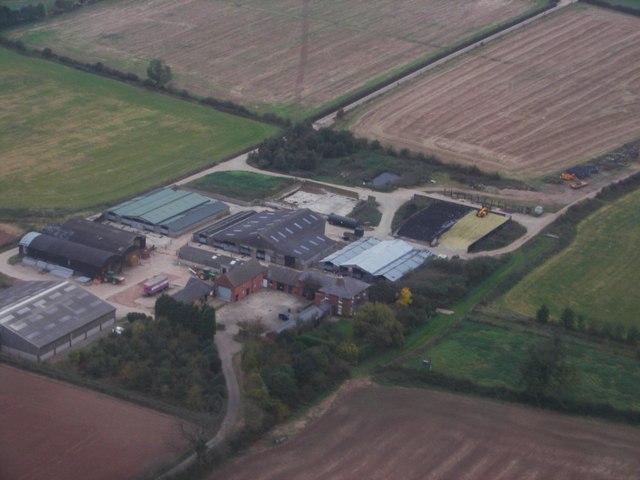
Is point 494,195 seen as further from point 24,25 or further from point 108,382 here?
point 24,25

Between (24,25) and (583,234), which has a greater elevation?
(24,25)

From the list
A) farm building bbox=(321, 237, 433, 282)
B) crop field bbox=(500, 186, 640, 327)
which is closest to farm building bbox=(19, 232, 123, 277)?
farm building bbox=(321, 237, 433, 282)

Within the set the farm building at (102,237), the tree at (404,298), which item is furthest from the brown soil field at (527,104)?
the farm building at (102,237)

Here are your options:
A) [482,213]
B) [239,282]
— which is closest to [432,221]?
[482,213]

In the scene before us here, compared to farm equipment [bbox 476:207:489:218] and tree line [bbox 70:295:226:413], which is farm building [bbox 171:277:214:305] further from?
farm equipment [bbox 476:207:489:218]

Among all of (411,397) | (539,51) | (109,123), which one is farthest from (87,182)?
(539,51)

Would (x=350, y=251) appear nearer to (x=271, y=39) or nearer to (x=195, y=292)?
(x=195, y=292)
